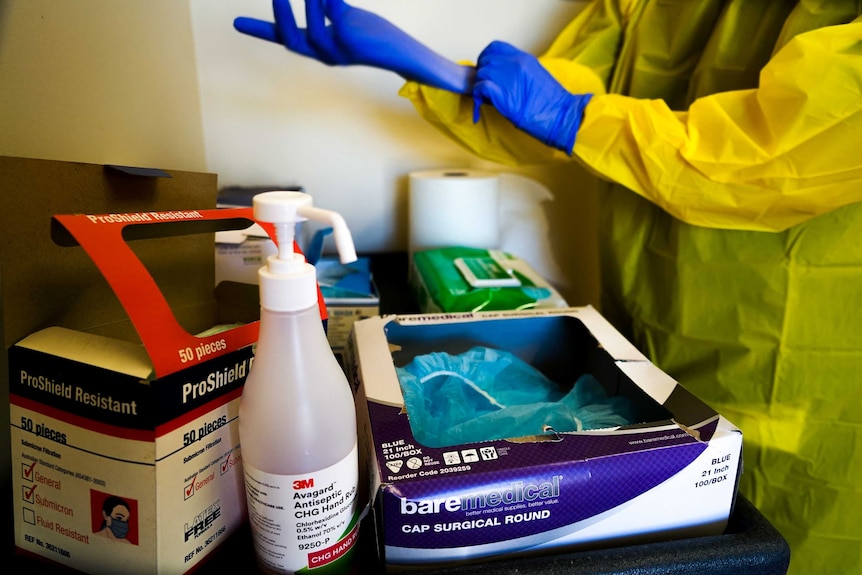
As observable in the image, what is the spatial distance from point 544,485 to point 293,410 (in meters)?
0.16

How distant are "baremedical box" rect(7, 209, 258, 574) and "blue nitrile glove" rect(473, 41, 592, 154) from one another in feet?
1.40

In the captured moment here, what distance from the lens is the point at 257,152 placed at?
0.97 meters

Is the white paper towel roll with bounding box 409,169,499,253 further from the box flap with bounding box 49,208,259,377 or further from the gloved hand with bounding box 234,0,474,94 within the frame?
the box flap with bounding box 49,208,259,377

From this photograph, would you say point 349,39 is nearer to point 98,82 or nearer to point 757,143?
point 98,82

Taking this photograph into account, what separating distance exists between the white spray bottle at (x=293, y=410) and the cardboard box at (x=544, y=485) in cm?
4

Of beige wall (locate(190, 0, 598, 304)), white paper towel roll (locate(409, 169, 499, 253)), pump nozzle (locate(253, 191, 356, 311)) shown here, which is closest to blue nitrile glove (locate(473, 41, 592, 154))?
white paper towel roll (locate(409, 169, 499, 253))

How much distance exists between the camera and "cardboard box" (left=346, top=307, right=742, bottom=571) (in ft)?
1.11

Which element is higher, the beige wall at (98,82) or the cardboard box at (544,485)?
the beige wall at (98,82)

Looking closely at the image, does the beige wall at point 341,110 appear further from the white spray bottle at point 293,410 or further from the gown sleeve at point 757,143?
the white spray bottle at point 293,410

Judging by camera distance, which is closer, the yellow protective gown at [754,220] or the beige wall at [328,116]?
Answer: the yellow protective gown at [754,220]

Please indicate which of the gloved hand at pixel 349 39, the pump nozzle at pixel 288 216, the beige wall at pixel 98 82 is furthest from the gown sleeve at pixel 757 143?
the beige wall at pixel 98 82

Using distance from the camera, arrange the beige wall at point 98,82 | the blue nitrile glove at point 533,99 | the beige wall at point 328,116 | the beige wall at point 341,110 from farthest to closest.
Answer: the beige wall at point 341,110, the beige wall at point 328,116, the blue nitrile glove at point 533,99, the beige wall at point 98,82

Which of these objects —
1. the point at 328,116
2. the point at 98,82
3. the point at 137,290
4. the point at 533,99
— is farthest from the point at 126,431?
the point at 328,116

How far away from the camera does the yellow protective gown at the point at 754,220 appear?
1.72 feet
